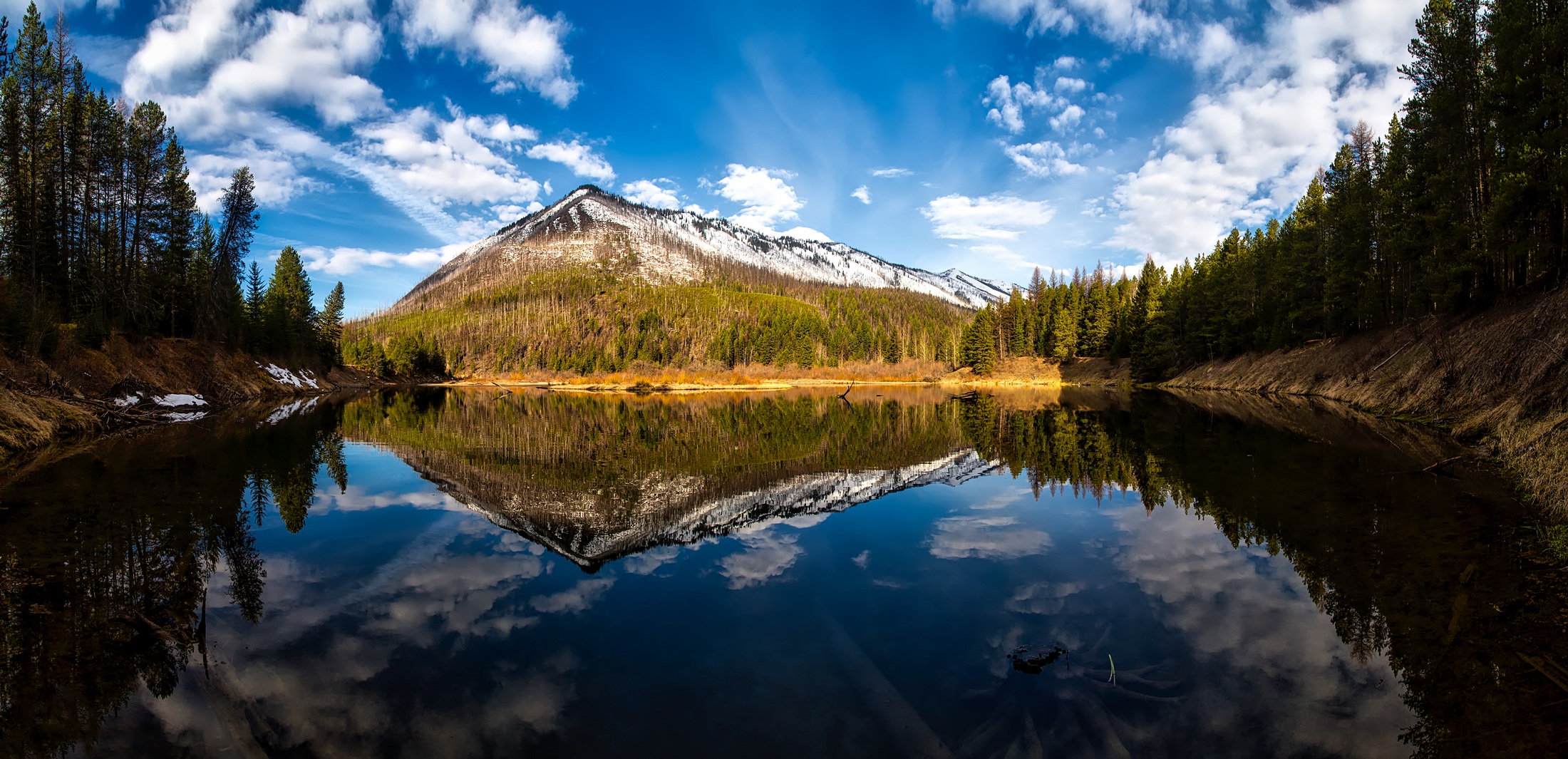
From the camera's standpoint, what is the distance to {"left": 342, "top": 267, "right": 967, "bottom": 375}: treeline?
107663 mm

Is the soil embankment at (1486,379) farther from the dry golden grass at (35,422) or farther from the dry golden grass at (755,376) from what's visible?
the dry golden grass at (755,376)

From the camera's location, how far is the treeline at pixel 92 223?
25531 mm

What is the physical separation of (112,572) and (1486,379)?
2901cm

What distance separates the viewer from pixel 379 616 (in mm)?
6914

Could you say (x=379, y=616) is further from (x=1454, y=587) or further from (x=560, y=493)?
(x=1454, y=587)

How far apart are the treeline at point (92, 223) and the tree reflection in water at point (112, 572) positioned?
1439 cm

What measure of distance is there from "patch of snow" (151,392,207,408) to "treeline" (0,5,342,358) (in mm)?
3464

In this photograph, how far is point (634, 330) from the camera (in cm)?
13525

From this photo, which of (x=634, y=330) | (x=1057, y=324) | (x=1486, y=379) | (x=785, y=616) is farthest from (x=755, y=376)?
(x=785, y=616)

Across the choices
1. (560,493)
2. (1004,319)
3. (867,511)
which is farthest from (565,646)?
(1004,319)

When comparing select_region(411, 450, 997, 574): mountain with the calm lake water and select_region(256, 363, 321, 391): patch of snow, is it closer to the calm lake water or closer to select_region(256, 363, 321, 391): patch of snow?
the calm lake water

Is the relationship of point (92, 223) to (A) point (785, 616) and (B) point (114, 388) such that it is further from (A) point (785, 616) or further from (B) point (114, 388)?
(A) point (785, 616)

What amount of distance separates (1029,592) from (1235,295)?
54.3 meters

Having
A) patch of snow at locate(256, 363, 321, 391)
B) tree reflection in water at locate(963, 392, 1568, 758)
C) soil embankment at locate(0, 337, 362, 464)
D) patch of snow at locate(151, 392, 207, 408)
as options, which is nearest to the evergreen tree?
patch of snow at locate(256, 363, 321, 391)
